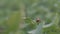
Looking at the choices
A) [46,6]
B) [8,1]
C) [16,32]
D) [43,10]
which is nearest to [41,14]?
[43,10]

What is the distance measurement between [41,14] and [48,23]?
61 cm

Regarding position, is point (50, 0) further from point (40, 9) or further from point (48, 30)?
point (48, 30)

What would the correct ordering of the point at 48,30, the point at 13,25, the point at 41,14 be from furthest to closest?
the point at 41,14, the point at 48,30, the point at 13,25

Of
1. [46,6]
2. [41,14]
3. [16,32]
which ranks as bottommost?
[16,32]

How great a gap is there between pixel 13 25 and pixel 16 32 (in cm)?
5

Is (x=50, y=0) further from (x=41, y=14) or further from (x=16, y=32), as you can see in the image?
(x=16, y=32)

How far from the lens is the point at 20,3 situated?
203 cm

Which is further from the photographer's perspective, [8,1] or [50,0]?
[8,1]

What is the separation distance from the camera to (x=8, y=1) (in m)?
2.08

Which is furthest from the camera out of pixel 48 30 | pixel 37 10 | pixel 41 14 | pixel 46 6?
pixel 46 6

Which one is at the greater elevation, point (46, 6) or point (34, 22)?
point (46, 6)

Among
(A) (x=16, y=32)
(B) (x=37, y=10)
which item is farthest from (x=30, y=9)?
(A) (x=16, y=32)

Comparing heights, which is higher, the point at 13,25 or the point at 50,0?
the point at 50,0

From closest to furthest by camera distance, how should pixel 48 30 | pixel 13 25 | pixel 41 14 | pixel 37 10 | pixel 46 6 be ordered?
pixel 13 25 < pixel 48 30 < pixel 41 14 < pixel 37 10 < pixel 46 6
